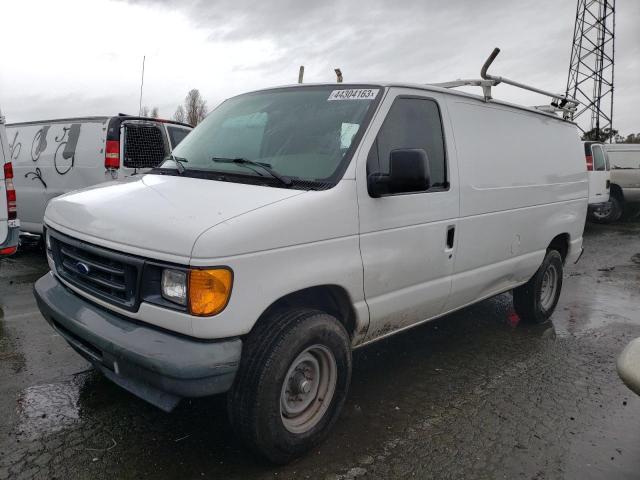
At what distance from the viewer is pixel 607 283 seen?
744 cm

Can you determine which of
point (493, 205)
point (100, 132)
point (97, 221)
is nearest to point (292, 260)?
point (97, 221)

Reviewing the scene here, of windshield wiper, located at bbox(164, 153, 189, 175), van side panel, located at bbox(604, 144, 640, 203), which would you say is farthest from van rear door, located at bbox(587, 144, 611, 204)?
windshield wiper, located at bbox(164, 153, 189, 175)

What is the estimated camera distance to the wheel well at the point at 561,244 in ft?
17.7

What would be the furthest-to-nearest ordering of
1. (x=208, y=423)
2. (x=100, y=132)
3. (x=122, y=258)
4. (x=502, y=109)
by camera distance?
(x=100, y=132), (x=502, y=109), (x=208, y=423), (x=122, y=258)

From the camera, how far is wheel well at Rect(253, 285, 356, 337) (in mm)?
2846

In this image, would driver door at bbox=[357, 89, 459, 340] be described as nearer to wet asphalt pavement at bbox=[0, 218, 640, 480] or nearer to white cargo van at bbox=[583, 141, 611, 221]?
wet asphalt pavement at bbox=[0, 218, 640, 480]

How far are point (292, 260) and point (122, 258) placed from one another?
0.84m

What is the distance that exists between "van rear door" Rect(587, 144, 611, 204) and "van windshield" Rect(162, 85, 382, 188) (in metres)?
11.3

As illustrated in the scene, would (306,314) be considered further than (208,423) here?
No

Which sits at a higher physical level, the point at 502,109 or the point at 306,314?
the point at 502,109

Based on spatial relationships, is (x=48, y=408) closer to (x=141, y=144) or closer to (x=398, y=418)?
(x=398, y=418)

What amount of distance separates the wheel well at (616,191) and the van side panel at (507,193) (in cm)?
1027

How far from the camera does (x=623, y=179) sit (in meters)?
14.2

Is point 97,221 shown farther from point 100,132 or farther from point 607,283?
point 607,283
